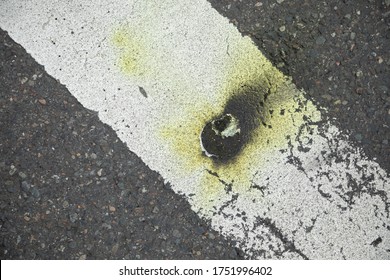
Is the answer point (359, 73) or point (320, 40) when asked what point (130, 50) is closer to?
point (320, 40)

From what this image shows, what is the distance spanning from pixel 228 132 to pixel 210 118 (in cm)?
14

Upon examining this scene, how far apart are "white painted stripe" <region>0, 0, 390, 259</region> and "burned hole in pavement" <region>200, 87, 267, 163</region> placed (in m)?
0.03

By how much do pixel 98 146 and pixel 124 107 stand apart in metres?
0.28

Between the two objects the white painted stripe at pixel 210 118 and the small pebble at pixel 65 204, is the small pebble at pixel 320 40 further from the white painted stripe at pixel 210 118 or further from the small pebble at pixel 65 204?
the small pebble at pixel 65 204

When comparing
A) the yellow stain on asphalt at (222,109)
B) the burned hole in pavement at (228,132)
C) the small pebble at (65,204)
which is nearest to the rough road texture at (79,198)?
the small pebble at (65,204)

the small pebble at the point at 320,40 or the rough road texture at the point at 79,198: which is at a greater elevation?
the small pebble at the point at 320,40

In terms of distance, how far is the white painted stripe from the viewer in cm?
248

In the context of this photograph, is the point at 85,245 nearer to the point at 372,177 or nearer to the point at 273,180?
the point at 273,180

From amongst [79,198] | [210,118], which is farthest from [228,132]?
[79,198]

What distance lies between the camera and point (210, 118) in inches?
100

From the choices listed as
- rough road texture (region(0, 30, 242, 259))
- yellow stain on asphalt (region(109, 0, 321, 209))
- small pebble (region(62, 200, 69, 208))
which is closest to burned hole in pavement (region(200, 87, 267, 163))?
yellow stain on asphalt (region(109, 0, 321, 209))

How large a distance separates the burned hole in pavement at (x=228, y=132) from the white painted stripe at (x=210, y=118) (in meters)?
0.03

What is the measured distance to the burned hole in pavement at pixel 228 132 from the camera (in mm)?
2527

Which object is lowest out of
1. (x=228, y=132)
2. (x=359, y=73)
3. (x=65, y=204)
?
(x=65, y=204)
